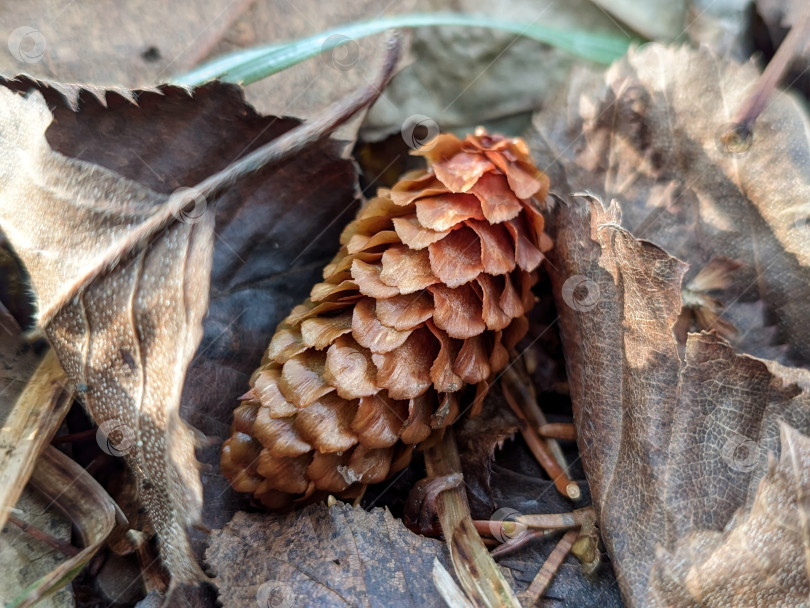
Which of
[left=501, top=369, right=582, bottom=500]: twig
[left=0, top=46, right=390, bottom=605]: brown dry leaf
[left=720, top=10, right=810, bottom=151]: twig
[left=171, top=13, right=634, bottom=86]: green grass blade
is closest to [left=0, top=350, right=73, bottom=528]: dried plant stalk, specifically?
[left=0, top=46, right=390, bottom=605]: brown dry leaf

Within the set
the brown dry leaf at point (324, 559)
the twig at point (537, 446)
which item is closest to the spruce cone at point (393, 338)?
the brown dry leaf at point (324, 559)

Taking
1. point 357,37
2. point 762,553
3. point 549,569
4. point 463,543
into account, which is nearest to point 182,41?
point 357,37

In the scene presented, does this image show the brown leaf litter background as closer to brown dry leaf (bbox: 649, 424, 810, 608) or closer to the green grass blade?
brown dry leaf (bbox: 649, 424, 810, 608)

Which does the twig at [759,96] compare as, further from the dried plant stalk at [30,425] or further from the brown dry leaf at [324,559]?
the dried plant stalk at [30,425]

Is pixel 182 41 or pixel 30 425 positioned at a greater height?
pixel 182 41

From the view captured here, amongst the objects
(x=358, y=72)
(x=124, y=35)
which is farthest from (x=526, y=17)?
(x=124, y=35)

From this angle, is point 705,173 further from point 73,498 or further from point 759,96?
point 73,498

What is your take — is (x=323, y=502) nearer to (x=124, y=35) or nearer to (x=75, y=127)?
(x=75, y=127)
